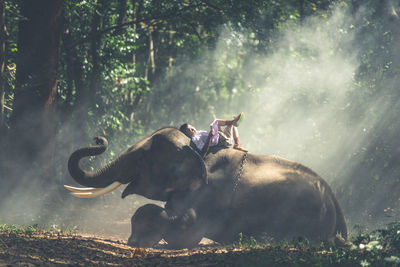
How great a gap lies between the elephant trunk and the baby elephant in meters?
0.83

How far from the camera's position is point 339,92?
1850cm

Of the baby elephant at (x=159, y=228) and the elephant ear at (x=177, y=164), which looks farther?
the elephant ear at (x=177, y=164)

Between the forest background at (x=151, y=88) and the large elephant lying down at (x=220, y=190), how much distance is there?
2.40 m

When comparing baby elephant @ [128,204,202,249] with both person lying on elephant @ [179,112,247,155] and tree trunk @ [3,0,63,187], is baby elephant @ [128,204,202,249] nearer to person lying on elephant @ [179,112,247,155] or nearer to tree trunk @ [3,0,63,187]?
person lying on elephant @ [179,112,247,155]

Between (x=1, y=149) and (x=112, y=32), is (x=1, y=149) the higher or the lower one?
the lower one

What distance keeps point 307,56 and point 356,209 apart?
11.4 meters

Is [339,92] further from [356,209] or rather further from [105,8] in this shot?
[105,8]

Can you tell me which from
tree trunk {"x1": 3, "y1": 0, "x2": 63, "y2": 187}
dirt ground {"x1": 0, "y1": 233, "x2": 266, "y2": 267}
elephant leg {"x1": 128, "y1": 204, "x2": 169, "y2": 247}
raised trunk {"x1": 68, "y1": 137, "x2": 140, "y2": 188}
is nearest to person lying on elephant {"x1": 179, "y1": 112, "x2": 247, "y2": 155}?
raised trunk {"x1": 68, "y1": 137, "x2": 140, "y2": 188}

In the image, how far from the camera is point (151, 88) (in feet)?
55.1

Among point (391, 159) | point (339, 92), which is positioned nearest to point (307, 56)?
point (339, 92)

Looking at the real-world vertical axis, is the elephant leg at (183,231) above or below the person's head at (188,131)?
below

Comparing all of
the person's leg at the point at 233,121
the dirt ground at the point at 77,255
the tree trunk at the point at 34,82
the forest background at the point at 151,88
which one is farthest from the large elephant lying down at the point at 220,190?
the forest background at the point at 151,88

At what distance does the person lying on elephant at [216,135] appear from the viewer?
357 inches

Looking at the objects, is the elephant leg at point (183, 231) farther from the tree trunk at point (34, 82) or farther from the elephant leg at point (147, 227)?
the tree trunk at point (34, 82)
